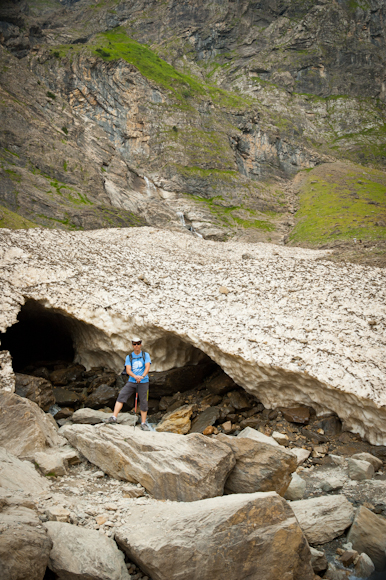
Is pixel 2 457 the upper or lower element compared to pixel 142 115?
lower

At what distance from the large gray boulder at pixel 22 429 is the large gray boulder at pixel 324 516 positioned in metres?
6.09

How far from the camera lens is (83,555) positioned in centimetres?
546

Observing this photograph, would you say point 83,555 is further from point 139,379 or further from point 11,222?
point 11,222

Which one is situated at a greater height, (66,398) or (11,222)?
(11,222)

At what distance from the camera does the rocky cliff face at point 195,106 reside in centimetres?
5928

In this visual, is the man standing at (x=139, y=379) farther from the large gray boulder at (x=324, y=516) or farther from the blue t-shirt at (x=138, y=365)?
the large gray boulder at (x=324, y=516)

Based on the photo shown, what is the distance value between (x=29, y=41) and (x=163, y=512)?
98.8 m

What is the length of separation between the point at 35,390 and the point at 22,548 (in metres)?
9.13

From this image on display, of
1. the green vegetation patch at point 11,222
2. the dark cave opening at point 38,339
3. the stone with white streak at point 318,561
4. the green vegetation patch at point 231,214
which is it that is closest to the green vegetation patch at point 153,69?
the green vegetation patch at point 231,214

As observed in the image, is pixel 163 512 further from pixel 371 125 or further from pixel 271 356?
pixel 371 125

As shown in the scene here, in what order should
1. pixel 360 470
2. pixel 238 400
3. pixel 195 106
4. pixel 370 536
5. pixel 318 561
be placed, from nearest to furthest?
1. pixel 318 561
2. pixel 370 536
3. pixel 360 470
4. pixel 238 400
5. pixel 195 106

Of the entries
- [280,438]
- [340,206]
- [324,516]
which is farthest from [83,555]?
[340,206]

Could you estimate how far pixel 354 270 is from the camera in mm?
17938

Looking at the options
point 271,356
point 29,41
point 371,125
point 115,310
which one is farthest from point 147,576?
point 371,125
